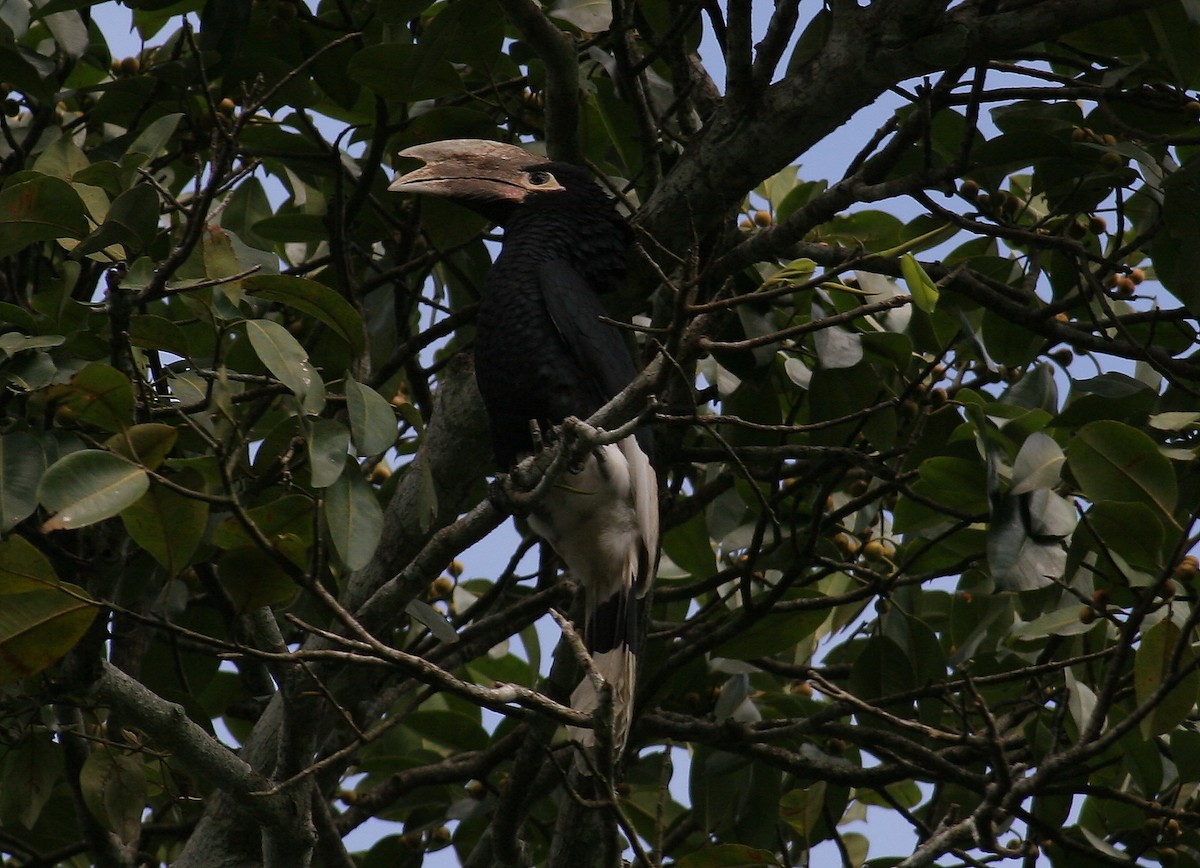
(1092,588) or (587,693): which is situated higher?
(1092,588)

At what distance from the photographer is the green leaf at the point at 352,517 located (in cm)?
193

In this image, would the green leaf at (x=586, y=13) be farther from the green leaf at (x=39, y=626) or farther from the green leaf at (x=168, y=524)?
the green leaf at (x=39, y=626)

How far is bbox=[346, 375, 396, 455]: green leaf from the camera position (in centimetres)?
200

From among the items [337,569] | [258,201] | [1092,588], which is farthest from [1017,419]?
[258,201]

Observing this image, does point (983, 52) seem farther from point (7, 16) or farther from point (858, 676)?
point (7, 16)

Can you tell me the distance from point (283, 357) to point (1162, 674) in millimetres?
1361

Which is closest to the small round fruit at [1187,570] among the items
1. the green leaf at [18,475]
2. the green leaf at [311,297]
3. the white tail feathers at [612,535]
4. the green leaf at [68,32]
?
the white tail feathers at [612,535]

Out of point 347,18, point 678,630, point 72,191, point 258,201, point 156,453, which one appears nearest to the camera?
point 156,453

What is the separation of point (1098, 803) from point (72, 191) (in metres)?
2.30

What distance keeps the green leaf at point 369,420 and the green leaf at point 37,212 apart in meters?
0.53

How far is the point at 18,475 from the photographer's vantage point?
1.94 m

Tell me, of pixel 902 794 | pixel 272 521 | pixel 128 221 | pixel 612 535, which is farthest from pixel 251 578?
pixel 902 794

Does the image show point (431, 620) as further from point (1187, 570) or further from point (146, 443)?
point (1187, 570)

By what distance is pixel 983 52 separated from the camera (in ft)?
7.45
